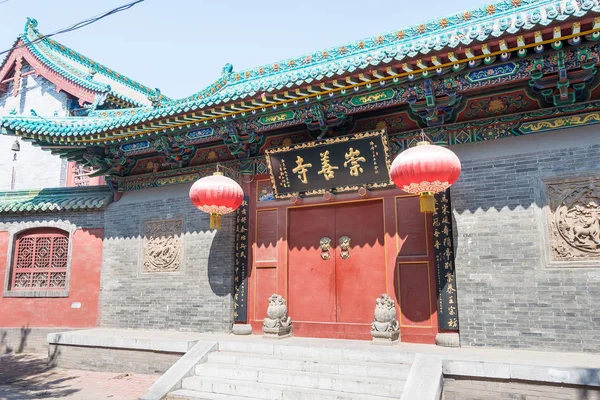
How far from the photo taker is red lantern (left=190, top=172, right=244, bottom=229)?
6484 mm

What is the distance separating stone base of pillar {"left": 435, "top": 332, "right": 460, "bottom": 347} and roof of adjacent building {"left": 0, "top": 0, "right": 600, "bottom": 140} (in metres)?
3.29

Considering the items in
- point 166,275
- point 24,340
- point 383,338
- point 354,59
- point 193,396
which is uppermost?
point 354,59

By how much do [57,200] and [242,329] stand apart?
471cm

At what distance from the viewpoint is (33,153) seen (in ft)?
42.8

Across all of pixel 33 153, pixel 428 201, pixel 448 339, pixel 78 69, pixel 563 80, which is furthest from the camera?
pixel 78 69

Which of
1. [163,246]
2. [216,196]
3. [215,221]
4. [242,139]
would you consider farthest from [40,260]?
[242,139]

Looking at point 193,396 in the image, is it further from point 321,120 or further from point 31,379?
point 321,120

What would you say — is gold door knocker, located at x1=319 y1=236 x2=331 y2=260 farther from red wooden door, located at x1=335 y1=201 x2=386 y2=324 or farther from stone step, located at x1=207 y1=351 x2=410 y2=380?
stone step, located at x1=207 y1=351 x2=410 y2=380

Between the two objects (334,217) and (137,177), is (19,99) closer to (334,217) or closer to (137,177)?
(137,177)

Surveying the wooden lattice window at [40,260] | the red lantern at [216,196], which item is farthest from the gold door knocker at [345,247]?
the wooden lattice window at [40,260]

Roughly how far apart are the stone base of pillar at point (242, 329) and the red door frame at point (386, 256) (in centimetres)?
9

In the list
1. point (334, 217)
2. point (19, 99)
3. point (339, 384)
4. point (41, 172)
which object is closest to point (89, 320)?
point (334, 217)

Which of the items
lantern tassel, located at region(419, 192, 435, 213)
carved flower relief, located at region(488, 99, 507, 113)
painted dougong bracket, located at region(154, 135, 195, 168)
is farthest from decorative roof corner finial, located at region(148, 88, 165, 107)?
carved flower relief, located at region(488, 99, 507, 113)

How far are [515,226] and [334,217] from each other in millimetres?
2496
